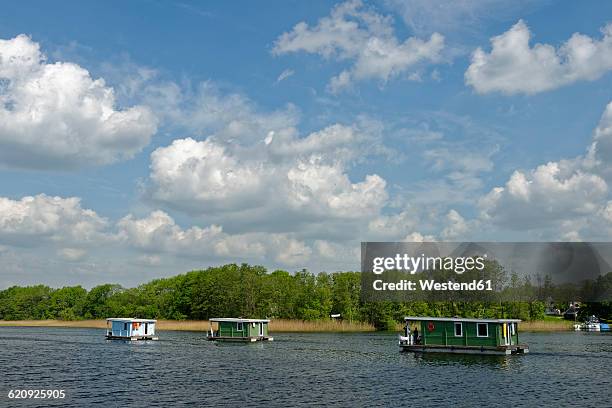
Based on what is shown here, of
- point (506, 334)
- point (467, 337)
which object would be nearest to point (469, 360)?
point (467, 337)

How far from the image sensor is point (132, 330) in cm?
11300

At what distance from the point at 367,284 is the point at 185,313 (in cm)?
5702

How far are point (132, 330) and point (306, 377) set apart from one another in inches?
2500

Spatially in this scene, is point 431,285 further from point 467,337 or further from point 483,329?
point 483,329

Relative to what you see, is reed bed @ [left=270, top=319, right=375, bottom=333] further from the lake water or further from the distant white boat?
the distant white boat

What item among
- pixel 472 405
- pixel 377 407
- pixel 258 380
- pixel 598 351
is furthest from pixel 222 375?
pixel 598 351

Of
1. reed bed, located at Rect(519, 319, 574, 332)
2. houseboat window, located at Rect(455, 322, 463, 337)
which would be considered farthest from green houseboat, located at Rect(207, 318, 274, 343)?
reed bed, located at Rect(519, 319, 574, 332)

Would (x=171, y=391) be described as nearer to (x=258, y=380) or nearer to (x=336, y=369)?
(x=258, y=380)

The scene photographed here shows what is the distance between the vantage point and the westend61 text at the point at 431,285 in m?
162

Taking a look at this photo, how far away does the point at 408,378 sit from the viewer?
57688 millimetres

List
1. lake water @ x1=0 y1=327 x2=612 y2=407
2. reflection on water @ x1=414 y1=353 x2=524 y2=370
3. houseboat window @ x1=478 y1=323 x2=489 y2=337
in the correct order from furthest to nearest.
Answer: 1. houseboat window @ x1=478 y1=323 x2=489 y2=337
2. reflection on water @ x1=414 y1=353 x2=524 y2=370
3. lake water @ x1=0 y1=327 x2=612 y2=407

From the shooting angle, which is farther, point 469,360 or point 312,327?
point 312,327

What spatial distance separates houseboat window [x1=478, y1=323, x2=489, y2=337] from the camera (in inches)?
3145

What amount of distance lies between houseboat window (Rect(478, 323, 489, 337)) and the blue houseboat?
59928 mm
